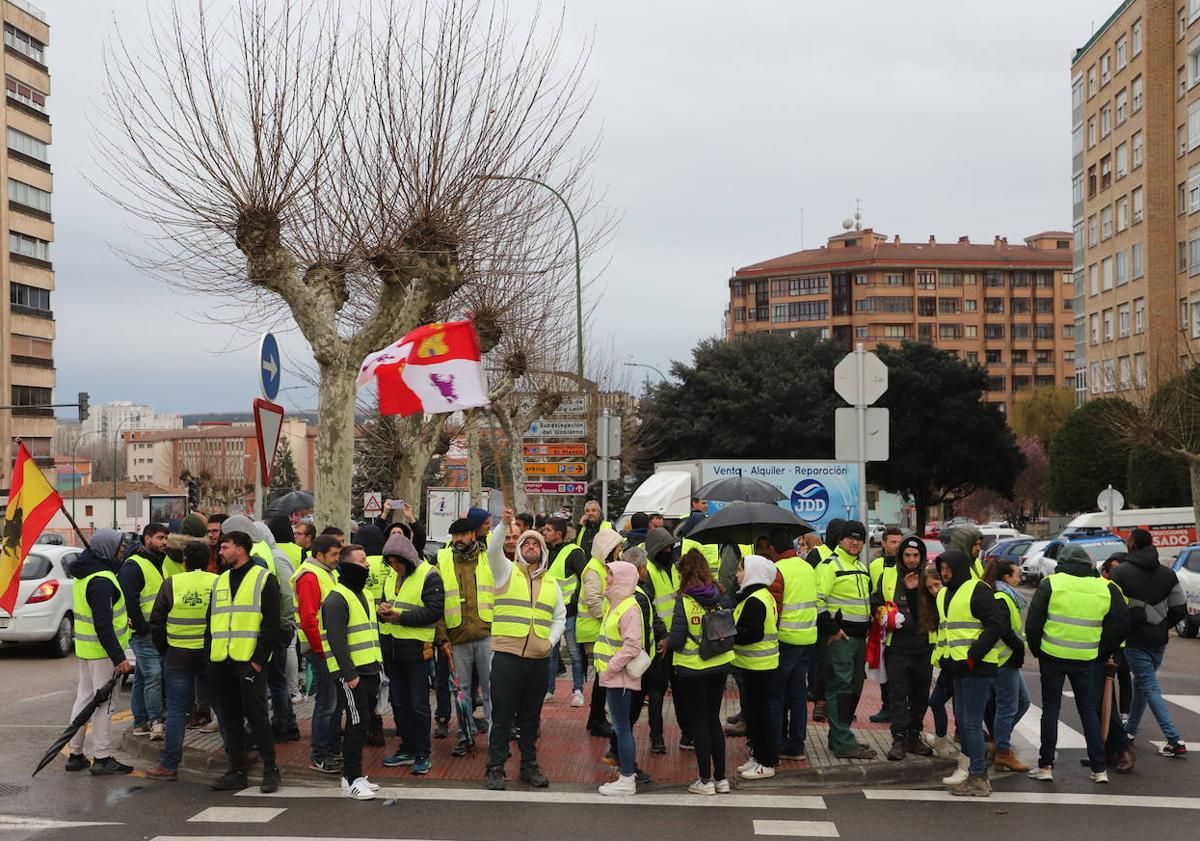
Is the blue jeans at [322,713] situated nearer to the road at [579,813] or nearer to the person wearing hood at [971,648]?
the road at [579,813]

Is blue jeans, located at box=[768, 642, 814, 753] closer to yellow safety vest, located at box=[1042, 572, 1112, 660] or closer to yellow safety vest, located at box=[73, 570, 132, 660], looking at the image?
yellow safety vest, located at box=[1042, 572, 1112, 660]

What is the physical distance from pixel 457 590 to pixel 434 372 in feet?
11.2

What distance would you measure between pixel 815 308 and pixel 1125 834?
363ft

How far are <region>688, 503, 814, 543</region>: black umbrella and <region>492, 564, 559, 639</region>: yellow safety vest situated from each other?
1.94m

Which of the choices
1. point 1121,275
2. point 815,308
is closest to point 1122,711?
point 1121,275

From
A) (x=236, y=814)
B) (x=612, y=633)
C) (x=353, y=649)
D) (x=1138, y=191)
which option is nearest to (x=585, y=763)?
(x=612, y=633)

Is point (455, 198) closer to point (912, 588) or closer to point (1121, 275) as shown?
point (912, 588)

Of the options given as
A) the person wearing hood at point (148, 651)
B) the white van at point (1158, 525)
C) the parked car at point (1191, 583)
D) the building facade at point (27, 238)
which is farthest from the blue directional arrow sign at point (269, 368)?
the building facade at point (27, 238)

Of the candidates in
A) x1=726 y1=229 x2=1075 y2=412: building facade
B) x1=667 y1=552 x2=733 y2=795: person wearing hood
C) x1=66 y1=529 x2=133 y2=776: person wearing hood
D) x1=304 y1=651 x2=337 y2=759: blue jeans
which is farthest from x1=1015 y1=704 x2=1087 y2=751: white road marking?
x1=726 y1=229 x2=1075 y2=412: building facade

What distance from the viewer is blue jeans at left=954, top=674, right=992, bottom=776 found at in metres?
9.16

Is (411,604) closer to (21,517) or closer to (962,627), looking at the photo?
(21,517)

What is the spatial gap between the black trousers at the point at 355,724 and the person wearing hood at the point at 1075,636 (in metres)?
4.75

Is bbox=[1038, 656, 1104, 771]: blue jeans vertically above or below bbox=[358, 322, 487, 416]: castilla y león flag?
below

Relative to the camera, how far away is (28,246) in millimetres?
72688
